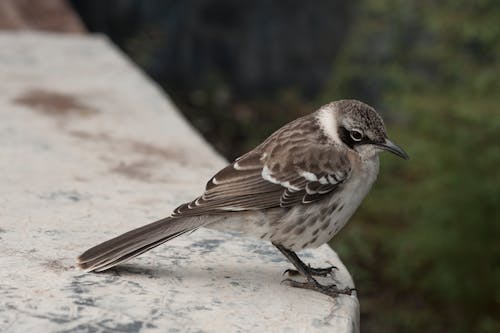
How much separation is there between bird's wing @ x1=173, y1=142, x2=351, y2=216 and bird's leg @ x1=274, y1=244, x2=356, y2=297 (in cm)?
23

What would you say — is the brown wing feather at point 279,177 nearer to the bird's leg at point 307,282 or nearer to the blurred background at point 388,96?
the bird's leg at point 307,282

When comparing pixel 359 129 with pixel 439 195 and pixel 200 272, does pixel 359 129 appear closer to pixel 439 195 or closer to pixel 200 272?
pixel 200 272

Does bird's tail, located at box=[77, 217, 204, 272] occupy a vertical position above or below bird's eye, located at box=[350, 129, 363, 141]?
below

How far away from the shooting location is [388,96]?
733 cm

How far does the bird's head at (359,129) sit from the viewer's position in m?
4.18

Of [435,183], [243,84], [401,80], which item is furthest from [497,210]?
[243,84]

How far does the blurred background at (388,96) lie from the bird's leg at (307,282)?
2.75m

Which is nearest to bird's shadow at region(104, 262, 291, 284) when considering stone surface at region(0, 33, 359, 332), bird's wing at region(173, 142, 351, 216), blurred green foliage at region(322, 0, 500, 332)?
stone surface at region(0, 33, 359, 332)

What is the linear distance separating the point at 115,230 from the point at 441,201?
3.11 metres

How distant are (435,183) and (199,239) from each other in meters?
2.93

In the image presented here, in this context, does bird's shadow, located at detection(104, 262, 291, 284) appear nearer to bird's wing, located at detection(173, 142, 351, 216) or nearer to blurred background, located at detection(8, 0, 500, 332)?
bird's wing, located at detection(173, 142, 351, 216)

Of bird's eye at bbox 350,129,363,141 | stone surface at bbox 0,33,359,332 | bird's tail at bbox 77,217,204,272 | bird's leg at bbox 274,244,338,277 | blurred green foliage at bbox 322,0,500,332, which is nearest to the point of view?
stone surface at bbox 0,33,359,332

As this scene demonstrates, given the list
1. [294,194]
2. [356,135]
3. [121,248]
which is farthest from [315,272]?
[121,248]

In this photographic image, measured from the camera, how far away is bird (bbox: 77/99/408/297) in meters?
3.95
